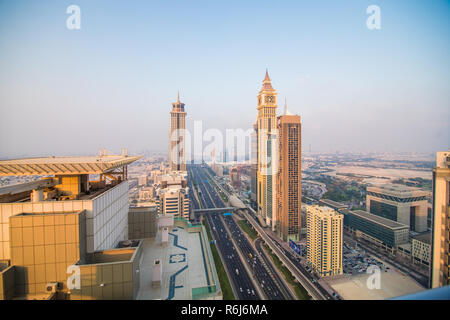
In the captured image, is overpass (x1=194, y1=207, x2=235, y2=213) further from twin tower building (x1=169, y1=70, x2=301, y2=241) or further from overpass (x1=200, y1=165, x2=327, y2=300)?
overpass (x1=200, y1=165, x2=327, y2=300)

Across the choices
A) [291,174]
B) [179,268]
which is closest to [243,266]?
[291,174]

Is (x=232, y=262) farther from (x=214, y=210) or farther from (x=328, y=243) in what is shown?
(x=214, y=210)

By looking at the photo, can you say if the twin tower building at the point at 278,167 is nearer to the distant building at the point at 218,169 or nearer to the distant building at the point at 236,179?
the distant building at the point at 236,179

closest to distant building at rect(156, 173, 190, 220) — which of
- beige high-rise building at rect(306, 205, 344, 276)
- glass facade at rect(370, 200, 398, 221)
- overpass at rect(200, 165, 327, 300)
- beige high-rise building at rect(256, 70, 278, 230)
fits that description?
overpass at rect(200, 165, 327, 300)

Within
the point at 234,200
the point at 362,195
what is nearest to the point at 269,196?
the point at 234,200
